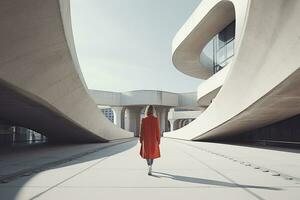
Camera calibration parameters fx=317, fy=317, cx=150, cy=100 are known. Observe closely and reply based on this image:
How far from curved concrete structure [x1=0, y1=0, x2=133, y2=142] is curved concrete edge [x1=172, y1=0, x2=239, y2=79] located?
40.0 ft

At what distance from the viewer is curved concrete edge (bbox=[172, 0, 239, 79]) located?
2209cm

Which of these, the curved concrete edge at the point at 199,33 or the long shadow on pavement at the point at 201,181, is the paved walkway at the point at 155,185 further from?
the curved concrete edge at the point at 199,33

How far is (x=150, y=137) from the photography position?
6.30 meters

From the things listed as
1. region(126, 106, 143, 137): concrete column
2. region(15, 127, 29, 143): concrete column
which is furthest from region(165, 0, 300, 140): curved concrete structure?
→ region(126, 106, 143, 137): concrete column

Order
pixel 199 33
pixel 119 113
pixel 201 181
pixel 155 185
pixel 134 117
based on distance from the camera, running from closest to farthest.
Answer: pixel 155 185
pixel 201 181
pixel 199 33
pixel 119 113
pixel 134 117

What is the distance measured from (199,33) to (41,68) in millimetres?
19358

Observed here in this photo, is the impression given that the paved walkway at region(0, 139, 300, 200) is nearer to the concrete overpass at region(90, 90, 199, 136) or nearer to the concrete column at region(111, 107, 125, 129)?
the concrete overpass at region(90, 90, 199, 136)

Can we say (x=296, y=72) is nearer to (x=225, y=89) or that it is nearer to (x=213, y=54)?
(x=225, y=89)

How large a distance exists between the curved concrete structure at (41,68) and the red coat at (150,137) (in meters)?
3.64

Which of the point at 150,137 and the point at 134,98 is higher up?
the point at 134,98

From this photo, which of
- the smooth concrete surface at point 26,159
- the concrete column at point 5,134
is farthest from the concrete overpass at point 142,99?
the smooth concrete surface at point 26,159

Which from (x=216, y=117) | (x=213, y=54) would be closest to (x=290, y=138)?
(x=216, y=117)

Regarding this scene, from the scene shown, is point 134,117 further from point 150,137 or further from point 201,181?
point 201,181

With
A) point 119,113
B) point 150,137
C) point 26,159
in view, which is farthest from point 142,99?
point 150,137
